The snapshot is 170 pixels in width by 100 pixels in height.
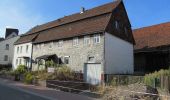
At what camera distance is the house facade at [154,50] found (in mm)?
34812

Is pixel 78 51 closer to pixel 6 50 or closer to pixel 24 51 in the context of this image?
pixel 24 51

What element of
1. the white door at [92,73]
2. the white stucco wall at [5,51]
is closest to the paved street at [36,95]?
the white door at [92,73]

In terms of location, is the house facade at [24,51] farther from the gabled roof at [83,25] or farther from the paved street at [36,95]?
the paved street at [36,95]

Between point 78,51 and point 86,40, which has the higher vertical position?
point 86,40

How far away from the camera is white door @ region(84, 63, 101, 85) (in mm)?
28419

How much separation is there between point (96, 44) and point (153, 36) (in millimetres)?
13293

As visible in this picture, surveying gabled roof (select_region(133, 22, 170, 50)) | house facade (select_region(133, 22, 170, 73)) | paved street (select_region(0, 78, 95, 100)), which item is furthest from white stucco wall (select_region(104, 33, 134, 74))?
paved street (select_region(0, 78, 95, 100))

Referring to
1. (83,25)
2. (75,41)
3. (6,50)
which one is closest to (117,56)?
(75,41)

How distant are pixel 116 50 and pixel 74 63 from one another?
528cm

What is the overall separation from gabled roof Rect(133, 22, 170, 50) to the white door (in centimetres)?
1108

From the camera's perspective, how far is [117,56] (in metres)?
30.6

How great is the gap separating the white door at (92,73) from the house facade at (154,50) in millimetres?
9917

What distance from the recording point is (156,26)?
41219 millimetres

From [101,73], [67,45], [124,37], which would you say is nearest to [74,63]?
[67,45]
